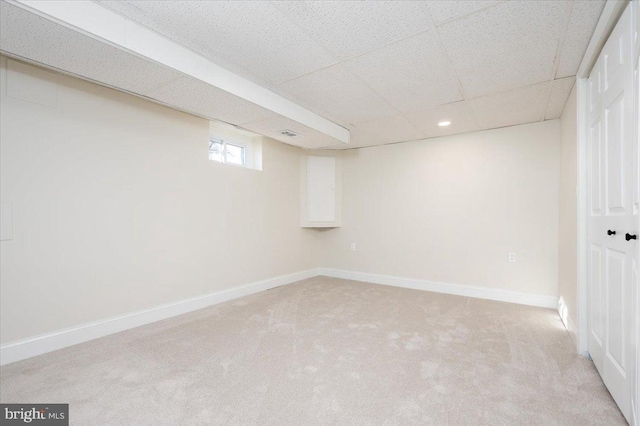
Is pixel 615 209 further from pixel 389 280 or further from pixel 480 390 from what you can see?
pixel 389 280

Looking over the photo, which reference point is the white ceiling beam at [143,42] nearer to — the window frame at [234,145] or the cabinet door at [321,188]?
the window frame at [234,145]

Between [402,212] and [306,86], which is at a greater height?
[306,86]

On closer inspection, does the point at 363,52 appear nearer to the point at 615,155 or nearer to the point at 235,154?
the point at 615,155

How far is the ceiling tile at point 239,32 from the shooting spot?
1.64 m

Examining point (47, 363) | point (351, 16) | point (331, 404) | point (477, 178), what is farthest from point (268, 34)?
point (477, 178)

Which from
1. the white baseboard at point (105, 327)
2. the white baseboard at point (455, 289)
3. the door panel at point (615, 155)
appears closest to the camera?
the door panel at point (615, 155)

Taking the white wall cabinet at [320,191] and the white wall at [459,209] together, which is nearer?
the white wall at [459,209]

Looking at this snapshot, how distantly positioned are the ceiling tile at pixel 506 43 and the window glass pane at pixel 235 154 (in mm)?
2890

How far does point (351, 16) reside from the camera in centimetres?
169

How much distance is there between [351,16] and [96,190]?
251 cm

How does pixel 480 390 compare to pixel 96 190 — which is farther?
pixel 96 190

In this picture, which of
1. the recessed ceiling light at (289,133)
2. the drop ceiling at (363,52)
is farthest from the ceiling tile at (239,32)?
the recessed ceiling light at (289,133)

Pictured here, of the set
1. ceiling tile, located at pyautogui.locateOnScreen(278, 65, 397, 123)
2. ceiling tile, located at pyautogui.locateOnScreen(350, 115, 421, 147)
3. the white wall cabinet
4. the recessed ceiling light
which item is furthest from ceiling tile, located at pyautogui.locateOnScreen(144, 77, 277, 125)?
the white wall cabinet

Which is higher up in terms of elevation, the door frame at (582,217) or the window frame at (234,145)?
the window frame at (234,145)
